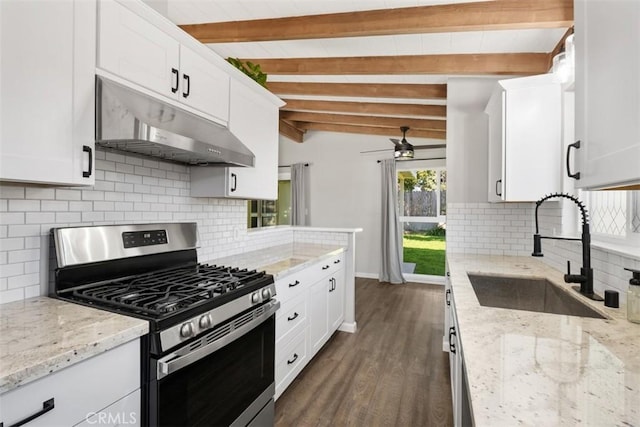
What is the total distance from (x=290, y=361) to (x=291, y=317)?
321 millimetres

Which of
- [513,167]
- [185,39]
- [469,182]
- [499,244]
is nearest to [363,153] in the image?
[469,182]

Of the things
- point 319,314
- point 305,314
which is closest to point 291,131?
point 319,314

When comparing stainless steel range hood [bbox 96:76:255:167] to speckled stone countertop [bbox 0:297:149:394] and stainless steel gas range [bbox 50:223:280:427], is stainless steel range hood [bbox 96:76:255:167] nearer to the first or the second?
stainless steel gas range [bbox 50:223:280:427]

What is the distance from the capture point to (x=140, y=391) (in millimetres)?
1136

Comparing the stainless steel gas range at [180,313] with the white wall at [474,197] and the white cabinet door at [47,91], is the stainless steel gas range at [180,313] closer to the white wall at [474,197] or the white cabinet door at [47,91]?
the white cabinet door at [47,91]

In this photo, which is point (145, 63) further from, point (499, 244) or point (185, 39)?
point (499, 244)

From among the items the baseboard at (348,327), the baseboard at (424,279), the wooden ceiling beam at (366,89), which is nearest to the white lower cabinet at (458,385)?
the baseboard at (348,327)

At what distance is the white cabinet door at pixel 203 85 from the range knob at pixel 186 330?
1248 mm

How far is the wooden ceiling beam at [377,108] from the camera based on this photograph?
173 inches

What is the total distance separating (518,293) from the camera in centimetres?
206

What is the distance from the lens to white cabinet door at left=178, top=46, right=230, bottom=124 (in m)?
1.85

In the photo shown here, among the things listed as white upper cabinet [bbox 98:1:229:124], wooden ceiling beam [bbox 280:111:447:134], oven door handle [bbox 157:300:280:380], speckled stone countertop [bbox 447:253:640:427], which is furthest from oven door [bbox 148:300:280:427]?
wooden ceiling beam [bbox 280:111:447:134]

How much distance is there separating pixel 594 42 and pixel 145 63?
182 centimetres

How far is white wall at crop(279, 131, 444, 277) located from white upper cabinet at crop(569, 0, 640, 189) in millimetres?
4897
